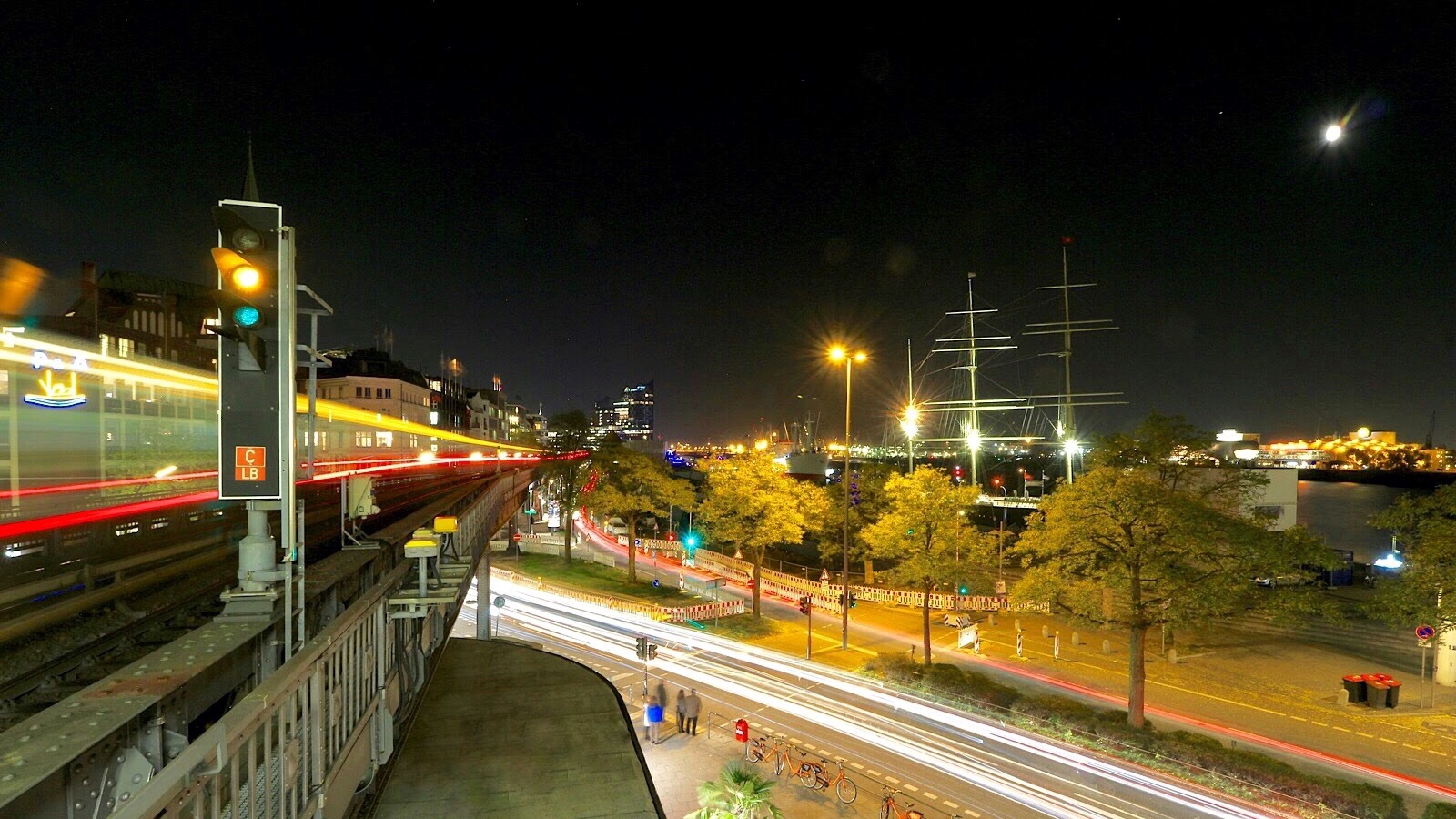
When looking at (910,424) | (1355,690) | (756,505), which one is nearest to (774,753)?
(756,505)

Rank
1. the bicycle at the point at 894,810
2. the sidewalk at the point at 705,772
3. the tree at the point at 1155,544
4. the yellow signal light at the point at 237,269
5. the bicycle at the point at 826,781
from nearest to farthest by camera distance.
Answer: the yellow signal light at the point at 237,269, the bicycle at the point at 894,810, the sidewalk at the point at 705,772, the bicycle at the point at 826,781, the tree at the point at 1155,544

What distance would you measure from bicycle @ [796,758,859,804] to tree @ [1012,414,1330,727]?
7065 millimetres

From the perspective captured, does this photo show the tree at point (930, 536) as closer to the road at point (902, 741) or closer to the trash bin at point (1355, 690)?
the road at point (902, 741)

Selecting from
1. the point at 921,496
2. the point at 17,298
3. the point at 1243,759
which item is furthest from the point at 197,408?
the point at 1243,759

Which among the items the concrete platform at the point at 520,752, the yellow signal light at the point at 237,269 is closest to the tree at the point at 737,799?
the concrete platform at the point at 520,752

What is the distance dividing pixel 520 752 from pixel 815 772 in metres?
7.96

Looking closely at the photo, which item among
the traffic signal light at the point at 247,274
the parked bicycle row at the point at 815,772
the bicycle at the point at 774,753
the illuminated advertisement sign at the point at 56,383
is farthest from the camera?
the bicycle at the point at 774,753

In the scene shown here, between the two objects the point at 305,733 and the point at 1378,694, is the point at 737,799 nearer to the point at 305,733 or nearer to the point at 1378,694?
the point at 305,733

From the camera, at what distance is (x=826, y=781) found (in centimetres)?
1547

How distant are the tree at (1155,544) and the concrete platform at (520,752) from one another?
12.2m

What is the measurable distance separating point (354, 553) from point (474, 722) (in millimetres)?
4769

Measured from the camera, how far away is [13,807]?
2393 millimetres

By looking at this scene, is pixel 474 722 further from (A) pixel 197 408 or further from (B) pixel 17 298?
(A) pixel 197 408

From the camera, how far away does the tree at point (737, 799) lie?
11.8 meters
